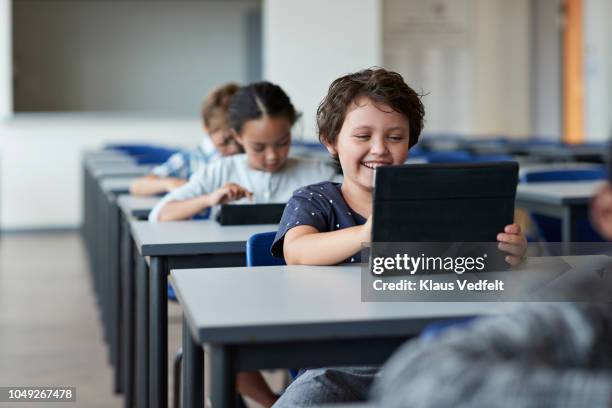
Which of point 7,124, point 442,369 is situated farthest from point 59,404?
point 7,124

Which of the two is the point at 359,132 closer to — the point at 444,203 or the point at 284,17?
the point at 444,203

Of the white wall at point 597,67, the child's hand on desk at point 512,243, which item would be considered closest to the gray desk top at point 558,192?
the child's hand on desk at point 512,243

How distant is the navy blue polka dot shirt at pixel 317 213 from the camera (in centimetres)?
199

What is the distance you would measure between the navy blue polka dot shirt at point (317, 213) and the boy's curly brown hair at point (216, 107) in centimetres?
181

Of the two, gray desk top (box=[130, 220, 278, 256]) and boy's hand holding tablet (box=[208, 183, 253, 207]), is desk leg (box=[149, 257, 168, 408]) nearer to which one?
gray desk top (box=[130, 220, 278, 256])

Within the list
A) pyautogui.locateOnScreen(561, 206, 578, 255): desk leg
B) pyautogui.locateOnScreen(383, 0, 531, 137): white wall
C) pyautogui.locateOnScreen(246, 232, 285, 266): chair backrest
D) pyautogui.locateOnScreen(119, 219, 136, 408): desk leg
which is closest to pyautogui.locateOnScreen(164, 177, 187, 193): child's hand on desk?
pyautogui.locateOnScreen(119, 219, 136, 408): desk leg

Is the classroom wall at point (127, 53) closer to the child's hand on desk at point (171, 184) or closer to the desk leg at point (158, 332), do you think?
the child's hand on desk at point (171, 184)

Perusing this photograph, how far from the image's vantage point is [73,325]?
184 inches

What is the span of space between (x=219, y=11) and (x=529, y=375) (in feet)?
29.8

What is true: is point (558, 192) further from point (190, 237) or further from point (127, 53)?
point (127, 53)

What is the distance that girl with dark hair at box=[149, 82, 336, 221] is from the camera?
300 cm

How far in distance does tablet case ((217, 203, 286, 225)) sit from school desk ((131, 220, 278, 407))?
62 millimetres

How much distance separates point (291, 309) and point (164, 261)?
0.87m

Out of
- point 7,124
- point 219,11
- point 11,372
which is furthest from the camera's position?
point 219,11
